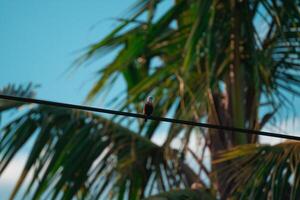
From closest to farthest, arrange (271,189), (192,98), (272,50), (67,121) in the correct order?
1. (271,189)
2. (192,98)
3. (272,50)
4. (67,121)

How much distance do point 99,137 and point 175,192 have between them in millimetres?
2162

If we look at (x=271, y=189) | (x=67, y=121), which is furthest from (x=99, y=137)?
(x=271, y=189)

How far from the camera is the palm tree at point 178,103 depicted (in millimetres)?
9164

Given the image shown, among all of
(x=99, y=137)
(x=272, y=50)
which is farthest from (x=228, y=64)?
(x=99, y=137)

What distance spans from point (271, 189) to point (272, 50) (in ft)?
7.62

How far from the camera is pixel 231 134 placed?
9141mm

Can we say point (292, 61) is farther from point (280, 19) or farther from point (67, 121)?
point (67, 121)

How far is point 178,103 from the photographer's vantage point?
984cm

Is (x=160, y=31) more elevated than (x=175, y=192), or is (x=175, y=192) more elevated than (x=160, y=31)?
(x=160, y=31)

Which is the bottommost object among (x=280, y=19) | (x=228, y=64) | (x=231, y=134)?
(x=231, y=134)

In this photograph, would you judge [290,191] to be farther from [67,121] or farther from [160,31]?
[67,121]

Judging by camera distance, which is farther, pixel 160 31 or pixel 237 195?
pixel 160 31

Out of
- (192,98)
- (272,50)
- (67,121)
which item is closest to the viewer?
(192,98)

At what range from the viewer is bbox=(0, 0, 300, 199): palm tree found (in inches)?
361
